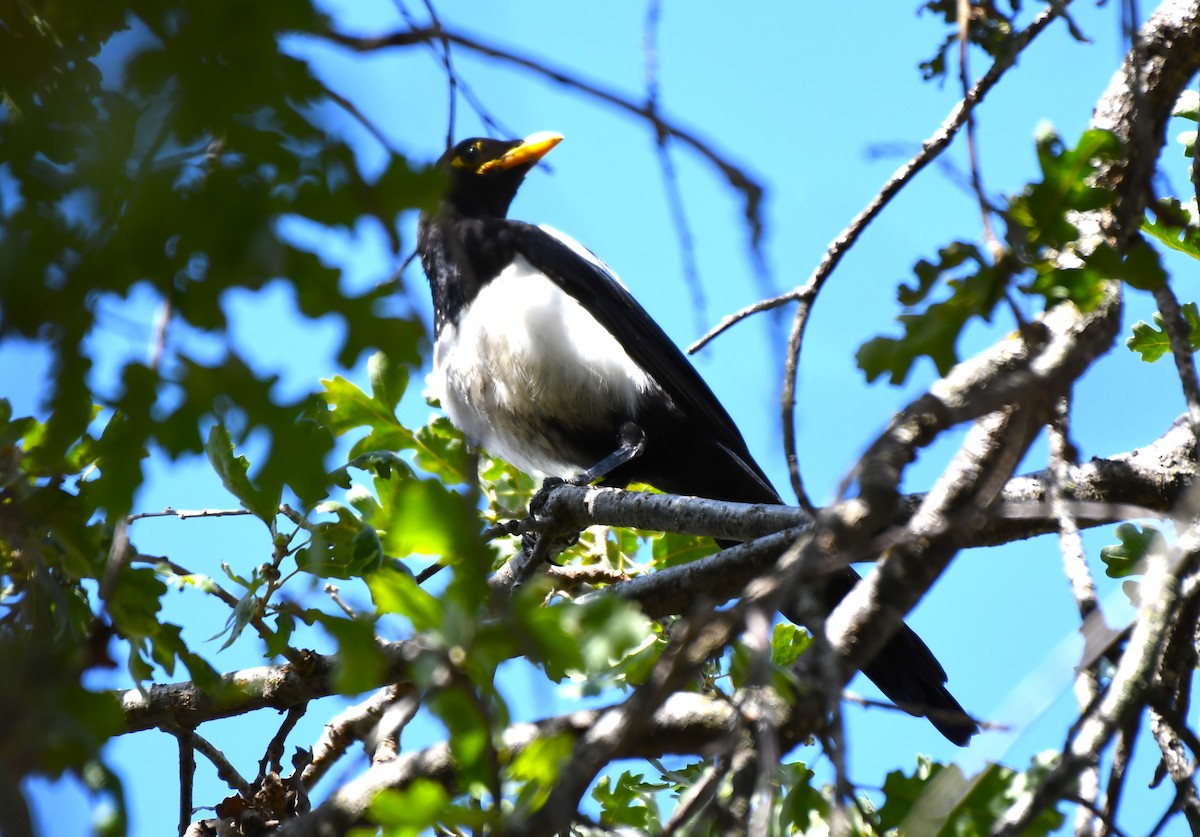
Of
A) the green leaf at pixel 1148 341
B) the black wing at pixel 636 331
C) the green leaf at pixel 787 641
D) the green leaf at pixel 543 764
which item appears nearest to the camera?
the green leaf at pixel 543 764

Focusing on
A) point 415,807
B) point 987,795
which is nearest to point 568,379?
point 987,795

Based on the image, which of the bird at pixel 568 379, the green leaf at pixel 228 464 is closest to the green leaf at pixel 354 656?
the green leaf at pixel 228 464

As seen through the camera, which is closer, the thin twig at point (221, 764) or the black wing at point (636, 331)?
the thin twig at point (221, 764)

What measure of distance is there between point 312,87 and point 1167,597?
1.47 metres

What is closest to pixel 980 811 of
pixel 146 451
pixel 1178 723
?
pixel 1178 723

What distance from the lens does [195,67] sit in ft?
4.56

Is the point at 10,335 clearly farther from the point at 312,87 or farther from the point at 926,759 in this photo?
the point at 926,759

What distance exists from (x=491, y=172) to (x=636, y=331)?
137cm

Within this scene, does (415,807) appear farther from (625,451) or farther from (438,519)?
(625,451)

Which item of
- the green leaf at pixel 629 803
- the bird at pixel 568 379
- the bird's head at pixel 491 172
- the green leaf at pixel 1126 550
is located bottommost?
the green leaf at pixel 629 803

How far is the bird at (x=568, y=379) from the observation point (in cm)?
491

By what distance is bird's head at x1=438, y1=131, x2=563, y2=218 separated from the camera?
6.01 metres

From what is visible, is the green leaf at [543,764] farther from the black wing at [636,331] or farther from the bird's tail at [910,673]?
the black wing at [636,331]

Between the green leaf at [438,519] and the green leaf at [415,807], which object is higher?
the green leaf at [438,519]
